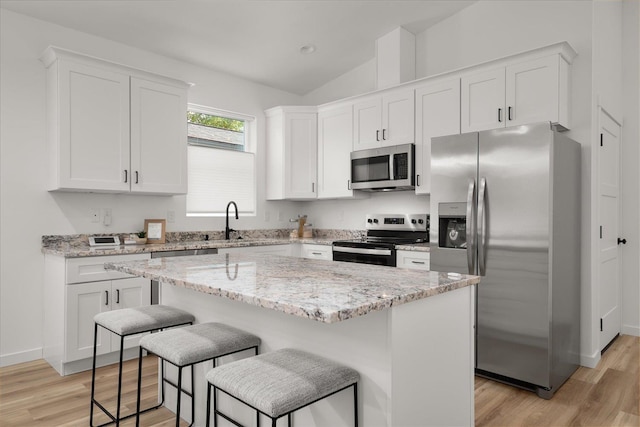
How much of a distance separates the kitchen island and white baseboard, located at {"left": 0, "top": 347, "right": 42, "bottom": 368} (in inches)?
81.1

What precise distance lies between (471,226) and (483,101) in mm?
1143

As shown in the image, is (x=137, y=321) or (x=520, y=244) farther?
(x=520, y=244)

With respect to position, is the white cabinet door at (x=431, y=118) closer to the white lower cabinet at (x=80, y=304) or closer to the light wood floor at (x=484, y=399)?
the light wood floor at (x=484, y=399)

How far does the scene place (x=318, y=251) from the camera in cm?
450

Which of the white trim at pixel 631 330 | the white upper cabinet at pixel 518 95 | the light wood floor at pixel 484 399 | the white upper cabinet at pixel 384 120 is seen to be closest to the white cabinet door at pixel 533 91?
the white upper cabinet at pixel 518 95

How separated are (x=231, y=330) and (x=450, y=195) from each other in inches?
77.7

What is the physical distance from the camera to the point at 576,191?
3.17 meters

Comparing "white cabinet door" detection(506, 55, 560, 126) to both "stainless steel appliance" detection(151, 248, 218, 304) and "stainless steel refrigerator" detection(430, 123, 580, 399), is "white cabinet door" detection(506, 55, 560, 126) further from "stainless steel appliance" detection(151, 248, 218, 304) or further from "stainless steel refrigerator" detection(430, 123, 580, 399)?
"stainless steel appliance" detection(151, 248, 218, 304)

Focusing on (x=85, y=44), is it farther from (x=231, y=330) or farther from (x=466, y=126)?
(x=466, y=126)

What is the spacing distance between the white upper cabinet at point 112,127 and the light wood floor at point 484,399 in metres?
1.44

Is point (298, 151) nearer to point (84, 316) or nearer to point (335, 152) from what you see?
point (335, 152)

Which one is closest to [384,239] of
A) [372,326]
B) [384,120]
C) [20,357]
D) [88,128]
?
[384,120]

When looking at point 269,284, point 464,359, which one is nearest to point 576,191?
point 464,359

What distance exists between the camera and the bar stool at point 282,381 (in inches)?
50.4
